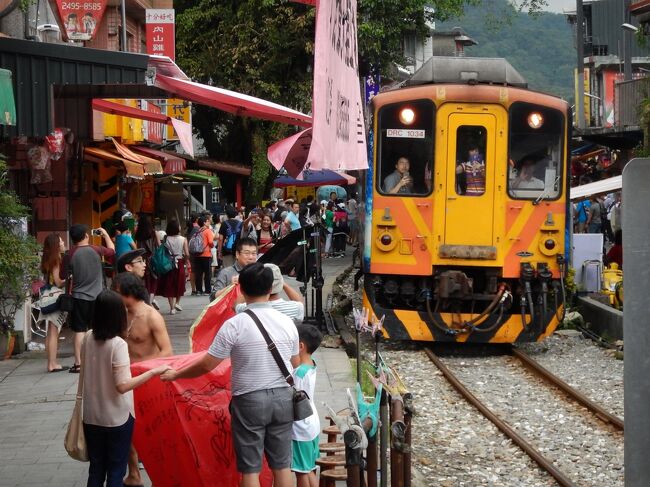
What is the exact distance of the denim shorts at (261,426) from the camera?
18.4 ft

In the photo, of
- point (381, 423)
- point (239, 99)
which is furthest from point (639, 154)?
point (381, 423)

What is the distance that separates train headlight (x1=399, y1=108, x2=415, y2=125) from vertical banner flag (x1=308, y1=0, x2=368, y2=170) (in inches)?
268

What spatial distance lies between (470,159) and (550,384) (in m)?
2.85

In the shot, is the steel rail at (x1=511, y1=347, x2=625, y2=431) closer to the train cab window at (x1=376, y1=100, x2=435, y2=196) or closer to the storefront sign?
the train cab window at (x1=376, y1=100, x2=435, y2=196)

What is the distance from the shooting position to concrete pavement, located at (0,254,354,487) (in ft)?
24.7

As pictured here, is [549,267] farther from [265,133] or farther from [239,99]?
[265,133]

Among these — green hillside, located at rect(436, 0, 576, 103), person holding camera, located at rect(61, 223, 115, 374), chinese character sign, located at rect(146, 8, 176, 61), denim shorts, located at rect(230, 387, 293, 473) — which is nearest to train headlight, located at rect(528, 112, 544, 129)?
person holding camera, located at rect(61, 223, 115, 374)

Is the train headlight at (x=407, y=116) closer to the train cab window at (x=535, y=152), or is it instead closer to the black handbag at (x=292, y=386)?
the train cab window at (x=535, y=152)

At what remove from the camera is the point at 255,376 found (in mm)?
5609

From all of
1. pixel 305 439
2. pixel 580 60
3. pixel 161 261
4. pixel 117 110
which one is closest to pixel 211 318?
pixel 305 439

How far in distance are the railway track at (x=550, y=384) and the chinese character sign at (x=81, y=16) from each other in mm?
6866

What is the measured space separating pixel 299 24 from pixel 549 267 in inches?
814

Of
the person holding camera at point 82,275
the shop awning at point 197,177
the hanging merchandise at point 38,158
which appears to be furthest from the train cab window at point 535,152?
the shop awning at point 197,177

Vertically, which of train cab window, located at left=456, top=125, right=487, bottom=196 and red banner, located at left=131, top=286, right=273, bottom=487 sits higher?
train cab window, located at left=456, top=125, right=487, bottom=196
